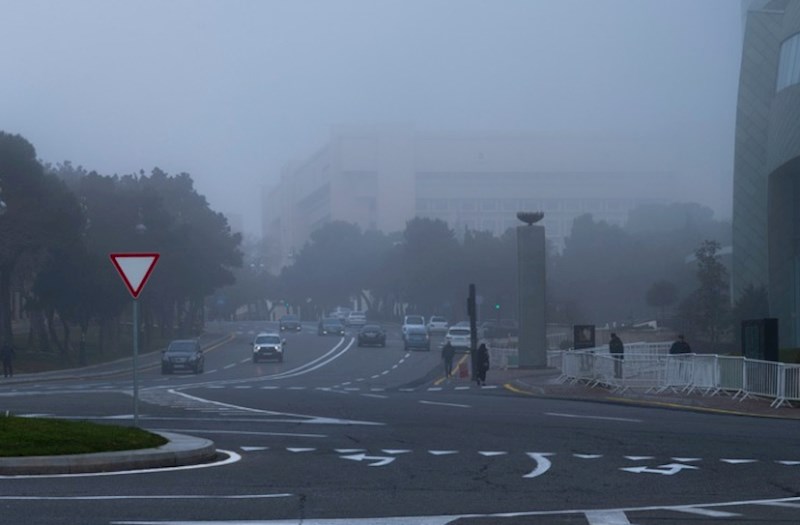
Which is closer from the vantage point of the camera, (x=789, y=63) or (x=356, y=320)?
(x=789, y=63)

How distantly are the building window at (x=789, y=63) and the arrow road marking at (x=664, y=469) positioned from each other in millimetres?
46744

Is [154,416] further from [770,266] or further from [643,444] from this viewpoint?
[770,266]

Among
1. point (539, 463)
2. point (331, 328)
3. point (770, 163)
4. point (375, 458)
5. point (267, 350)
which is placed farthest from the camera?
point (331, 328)

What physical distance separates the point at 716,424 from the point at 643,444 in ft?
17.6

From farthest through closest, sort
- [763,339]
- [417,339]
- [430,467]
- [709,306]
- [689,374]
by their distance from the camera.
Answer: [417,339], [709,306], [689,374], [763,339], [430,467]

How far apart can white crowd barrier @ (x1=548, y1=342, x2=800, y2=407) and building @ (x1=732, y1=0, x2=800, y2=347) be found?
920 inches

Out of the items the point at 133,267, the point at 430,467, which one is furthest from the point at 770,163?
the point at 430,467

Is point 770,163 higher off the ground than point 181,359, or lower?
higher

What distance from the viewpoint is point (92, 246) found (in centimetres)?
8144

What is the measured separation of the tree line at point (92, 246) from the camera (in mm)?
68188

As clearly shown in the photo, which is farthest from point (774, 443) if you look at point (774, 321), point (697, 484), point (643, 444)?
point (774, 321)

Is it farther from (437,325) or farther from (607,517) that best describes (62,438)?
(437,325)

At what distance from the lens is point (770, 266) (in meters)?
68.0

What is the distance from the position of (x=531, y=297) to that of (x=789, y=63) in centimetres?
1806
